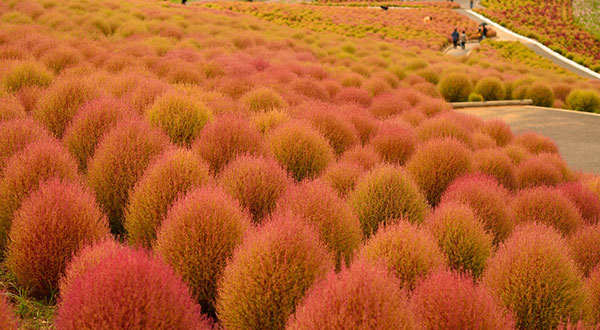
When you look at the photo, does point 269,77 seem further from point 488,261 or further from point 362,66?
point 488,261

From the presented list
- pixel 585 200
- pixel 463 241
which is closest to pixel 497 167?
pixel 585 200

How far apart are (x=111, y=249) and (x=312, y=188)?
141 centimetres

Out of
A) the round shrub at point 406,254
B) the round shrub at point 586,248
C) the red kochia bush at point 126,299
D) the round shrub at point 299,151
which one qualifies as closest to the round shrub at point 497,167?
the round shrub at point 586,248

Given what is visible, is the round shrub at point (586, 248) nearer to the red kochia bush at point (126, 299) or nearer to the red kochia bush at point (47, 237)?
the red kochia bush at point (126, 299)

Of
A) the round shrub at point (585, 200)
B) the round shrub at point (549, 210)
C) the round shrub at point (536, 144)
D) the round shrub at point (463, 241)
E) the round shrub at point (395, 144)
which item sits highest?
the round shrub at point (463, 241)

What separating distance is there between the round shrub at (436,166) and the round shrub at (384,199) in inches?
36.9

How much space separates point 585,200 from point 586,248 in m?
1.36

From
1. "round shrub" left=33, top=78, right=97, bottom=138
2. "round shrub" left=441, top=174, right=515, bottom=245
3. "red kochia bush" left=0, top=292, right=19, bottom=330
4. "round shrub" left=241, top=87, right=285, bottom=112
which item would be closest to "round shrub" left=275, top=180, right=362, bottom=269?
"round shrub" left=441, top=174, right=515, bottom=245

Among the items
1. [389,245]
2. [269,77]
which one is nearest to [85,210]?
[389,245]

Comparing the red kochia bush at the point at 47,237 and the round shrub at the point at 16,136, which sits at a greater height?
the round shrub at the point at 16,136

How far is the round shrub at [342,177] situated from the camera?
422 cm

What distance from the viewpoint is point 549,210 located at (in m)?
4.36

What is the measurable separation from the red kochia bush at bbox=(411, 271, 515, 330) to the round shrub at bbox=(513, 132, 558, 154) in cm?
529

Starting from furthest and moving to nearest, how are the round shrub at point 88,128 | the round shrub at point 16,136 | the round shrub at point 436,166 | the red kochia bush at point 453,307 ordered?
the round shrub at point 436,166
the round shrub at point 88,128
the round shrub at point 16,136
the red kochia bush at point 453,307
